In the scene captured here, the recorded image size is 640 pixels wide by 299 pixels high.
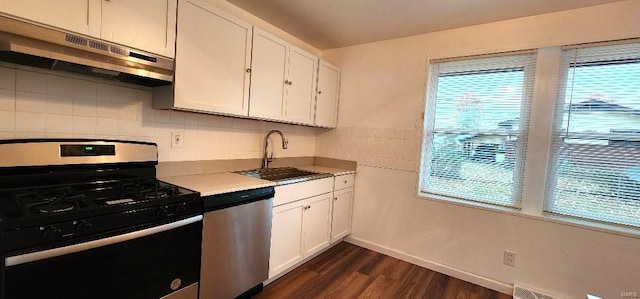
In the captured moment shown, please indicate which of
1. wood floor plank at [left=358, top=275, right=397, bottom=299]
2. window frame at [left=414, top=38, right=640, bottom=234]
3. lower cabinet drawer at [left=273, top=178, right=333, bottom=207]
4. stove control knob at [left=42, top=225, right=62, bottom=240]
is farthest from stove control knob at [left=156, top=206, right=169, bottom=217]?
window frame at [left=414, top=38, right=640, bottom=234]

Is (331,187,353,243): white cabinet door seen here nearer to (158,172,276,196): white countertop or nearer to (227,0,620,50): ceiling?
(158,172,276,196): white countertop

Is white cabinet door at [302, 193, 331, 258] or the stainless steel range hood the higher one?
the stainless steel range hood

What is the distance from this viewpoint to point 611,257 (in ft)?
6.50

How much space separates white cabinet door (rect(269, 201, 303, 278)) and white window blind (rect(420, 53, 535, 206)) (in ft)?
4.50

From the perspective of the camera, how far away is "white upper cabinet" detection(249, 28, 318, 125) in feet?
7.38

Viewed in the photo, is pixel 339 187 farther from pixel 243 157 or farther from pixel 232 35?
pixel 232 35

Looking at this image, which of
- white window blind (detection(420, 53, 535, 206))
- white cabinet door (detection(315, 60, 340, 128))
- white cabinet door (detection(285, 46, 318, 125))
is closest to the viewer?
white window blind (detection(420, 53, 535, 206))

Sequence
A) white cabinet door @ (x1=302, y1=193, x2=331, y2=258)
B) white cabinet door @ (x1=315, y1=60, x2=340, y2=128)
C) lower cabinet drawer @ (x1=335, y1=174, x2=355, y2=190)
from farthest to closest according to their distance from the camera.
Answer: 1. white cabinet door @ (x1=315, y1=60, x2=340, y2=128)
2. lower cabinet drawer @ (x1=335, y1=174, x2=355, y2=190)
3. white cabinet door @ (x1=302, y1=193, x2=331, y2=258)

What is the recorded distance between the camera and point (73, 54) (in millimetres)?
1290

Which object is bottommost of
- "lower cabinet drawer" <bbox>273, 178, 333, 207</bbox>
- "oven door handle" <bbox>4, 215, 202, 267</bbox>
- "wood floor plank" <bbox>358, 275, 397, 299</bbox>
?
"wood floor plank" <bbox>358, 275, 397, 299</bbox>

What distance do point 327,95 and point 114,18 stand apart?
2.10 metres

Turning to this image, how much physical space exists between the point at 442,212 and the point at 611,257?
117 centimetres

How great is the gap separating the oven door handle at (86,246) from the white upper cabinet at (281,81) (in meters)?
1.09

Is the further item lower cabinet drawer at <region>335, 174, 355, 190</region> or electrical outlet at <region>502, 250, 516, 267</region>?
lower cabinet drawer at <region>335, 174, 355, 190</region>
